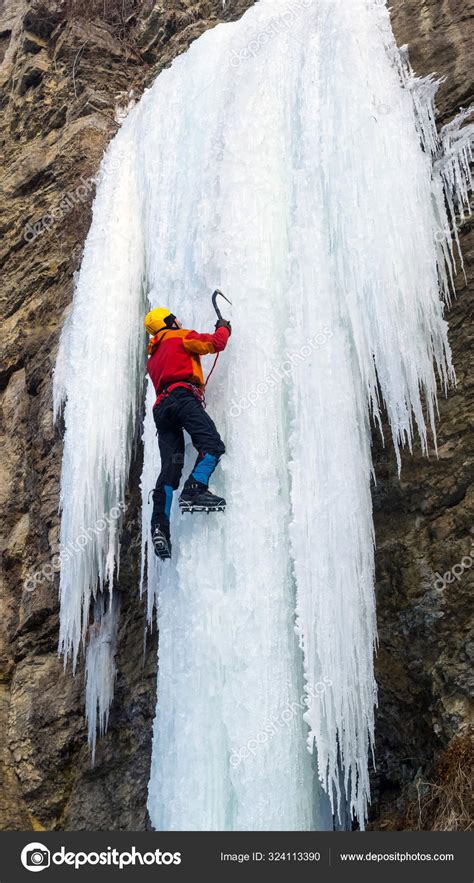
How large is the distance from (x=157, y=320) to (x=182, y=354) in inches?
17.8

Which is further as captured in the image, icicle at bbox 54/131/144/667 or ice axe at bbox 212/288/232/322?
icicle at bbox 54/131/144/667

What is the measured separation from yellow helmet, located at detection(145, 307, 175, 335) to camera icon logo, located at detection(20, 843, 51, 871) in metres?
3.12

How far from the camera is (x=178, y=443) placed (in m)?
5.29

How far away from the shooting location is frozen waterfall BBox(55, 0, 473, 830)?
4.55 meters

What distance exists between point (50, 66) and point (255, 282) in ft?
18.8

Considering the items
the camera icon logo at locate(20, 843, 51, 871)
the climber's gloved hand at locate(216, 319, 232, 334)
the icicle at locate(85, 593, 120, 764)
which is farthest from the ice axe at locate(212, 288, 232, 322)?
the camera icon logo at locate(20, 843, 51, 871)

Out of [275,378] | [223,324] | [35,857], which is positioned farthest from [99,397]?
[35,857]

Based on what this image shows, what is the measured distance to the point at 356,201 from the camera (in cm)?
555

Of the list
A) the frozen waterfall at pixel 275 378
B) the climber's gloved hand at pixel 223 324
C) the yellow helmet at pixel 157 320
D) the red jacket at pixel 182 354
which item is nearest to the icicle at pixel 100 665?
the frozen waterfall at pixel 275 378

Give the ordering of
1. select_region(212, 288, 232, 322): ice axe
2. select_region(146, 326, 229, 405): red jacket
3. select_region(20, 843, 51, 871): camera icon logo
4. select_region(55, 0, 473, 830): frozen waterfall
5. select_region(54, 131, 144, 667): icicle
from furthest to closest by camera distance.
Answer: select_region(54, 131, 144, 667): icicle
select_region(212, 288, 232, 322): ice axe
select_region(146, 326, 229, 405): red jacket
select_region(20, 843, 51, 871): camera icon logo
select_region(55, 0, 473, 830): frozen waterfall

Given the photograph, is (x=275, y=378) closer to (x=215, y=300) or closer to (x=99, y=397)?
(x=215, y=300)

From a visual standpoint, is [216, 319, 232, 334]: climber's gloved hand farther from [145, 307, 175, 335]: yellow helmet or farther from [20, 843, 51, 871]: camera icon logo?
[20, 843, 51, 871]: camera icon logo

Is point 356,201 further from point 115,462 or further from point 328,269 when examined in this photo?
point 115,462

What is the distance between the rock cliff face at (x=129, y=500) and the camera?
15.9 feet
